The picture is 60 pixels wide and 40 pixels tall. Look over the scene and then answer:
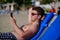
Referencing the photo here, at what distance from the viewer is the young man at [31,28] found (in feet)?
14.7

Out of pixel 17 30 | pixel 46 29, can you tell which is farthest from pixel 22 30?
pixel 46 29

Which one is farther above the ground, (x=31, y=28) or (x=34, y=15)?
(x=34, y=15)

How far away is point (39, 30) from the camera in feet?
14.9

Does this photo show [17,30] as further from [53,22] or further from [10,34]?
[53,22]

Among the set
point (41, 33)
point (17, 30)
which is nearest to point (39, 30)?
point (41, 33)

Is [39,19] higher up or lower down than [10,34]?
higher up

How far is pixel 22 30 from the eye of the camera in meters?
4.50

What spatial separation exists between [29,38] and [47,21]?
0.42 m

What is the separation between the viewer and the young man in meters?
4.48

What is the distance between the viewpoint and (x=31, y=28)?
14.9 ft

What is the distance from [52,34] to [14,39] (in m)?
0.66

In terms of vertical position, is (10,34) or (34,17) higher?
(34,17)

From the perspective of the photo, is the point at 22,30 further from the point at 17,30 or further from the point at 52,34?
the point at 52,34

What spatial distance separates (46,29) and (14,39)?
0.58m
